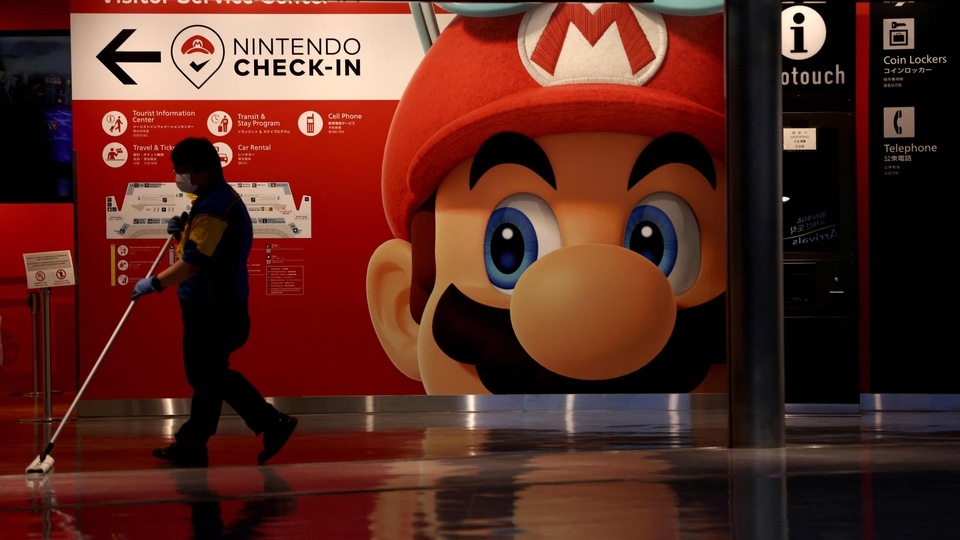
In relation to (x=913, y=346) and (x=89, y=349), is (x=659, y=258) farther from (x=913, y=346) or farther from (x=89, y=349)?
(x=89, y=349)

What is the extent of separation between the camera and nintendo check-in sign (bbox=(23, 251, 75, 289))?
30.0 feet

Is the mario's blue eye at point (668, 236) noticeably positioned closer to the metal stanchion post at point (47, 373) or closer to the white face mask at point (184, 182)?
the white face mask at point (184, 182)

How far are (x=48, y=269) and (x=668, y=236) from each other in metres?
4.49

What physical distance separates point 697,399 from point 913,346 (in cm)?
150

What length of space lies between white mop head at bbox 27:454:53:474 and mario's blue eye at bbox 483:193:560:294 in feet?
10.5

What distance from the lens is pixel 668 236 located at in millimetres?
8359

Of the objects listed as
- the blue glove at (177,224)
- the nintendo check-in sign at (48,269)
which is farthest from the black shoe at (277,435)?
the nintendo check-in sign at (48,269)

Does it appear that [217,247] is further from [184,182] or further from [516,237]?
[516,237]

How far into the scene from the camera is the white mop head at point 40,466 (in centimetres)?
605

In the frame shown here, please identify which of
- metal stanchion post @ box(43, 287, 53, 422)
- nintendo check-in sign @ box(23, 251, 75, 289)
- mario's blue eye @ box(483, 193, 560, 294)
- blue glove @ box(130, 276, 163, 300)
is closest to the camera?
blue glove @ box(130, 276, 163, 300)

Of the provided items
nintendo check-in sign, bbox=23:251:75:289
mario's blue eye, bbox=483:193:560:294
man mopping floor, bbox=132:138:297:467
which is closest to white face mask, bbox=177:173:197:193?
man mopping floor, bbox=132:138:297:467

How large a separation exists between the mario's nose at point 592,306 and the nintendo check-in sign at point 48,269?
3.42 metres

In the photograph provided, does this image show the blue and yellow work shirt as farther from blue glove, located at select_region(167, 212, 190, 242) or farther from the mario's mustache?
the mario's mustache

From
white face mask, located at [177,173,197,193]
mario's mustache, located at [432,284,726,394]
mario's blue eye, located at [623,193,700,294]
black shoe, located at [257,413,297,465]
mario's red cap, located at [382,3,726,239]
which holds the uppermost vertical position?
mario's red cap, located at [382,3,726,239]
